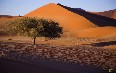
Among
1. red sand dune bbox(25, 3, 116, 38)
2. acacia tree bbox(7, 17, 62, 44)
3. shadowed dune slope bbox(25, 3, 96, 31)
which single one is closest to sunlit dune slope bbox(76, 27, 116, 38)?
red sand dune bbox(25, 3, 116, 38)

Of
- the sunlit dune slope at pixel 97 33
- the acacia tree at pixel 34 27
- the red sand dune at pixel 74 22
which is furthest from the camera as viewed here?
the red sand dune at pixel 74 22

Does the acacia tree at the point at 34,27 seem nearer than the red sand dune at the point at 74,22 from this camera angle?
Yes

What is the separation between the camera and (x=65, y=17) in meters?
65.9

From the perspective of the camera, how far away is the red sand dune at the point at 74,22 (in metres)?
48.1

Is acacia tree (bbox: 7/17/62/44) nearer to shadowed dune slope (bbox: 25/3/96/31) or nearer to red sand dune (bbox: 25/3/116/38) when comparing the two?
red sand dune (bbox: 25/3/116/38)

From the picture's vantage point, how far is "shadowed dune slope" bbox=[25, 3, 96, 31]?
194 feet

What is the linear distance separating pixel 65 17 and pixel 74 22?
17.4 ft

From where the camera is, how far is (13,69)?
11.9m

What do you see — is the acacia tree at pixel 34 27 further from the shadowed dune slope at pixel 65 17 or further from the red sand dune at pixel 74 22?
the shadowed dune slope at pixel 65 17

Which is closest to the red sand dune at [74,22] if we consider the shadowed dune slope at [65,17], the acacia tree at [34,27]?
the shadowed dune slope at [65,17]

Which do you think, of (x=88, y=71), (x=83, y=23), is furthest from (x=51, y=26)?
(x=83, y=23)

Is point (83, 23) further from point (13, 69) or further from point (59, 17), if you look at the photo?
point (13, 69)

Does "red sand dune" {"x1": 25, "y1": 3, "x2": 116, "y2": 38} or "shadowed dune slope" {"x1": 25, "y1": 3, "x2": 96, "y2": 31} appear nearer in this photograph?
"red sand dune" {"x1": 25, "y1": 3, "x2": 116, "y2": 38}

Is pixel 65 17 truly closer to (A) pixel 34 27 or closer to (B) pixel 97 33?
(B) pixel 97 33
